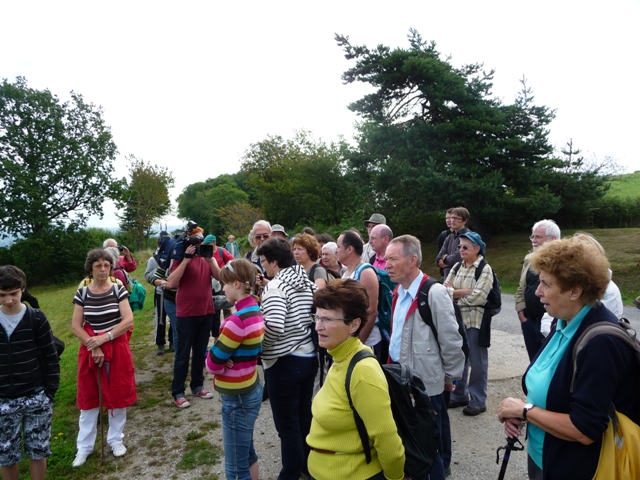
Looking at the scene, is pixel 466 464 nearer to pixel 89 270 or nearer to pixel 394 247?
pixel 394 247

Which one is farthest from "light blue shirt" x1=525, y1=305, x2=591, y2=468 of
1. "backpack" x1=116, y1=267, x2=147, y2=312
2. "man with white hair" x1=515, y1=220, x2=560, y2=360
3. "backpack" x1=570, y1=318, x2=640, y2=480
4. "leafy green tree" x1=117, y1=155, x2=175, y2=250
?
"leafy green tree" x1=117, y1=155, x2=175, y2=250

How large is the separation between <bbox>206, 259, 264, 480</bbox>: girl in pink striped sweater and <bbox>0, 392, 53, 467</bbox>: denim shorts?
158cm

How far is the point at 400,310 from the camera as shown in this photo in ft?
10.7

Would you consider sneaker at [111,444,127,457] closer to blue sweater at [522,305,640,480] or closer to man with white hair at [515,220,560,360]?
blue sweater at [522,305,640,480]

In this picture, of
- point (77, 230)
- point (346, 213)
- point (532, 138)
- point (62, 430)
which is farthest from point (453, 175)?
point (77, 230)

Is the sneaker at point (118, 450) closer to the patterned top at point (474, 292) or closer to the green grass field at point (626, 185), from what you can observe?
the patterned top at point (474, 292)

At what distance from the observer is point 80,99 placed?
3331cm

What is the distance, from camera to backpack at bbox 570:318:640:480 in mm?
1642

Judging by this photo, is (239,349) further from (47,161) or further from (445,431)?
(47,161)

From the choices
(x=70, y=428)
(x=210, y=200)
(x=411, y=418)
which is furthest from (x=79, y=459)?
(x=210, y=200)

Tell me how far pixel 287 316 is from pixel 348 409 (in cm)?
129

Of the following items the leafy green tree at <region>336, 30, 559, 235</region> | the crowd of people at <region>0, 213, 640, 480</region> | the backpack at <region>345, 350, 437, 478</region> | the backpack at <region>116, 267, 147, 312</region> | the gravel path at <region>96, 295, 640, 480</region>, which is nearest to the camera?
the crowd of people at <region>0, 213, 640, 480</region>

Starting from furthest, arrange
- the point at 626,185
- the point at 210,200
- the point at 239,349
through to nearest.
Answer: the point at 210,200, the point at 626,185, the point at 239,349

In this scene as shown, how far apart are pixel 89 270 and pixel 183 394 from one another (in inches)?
83.0
